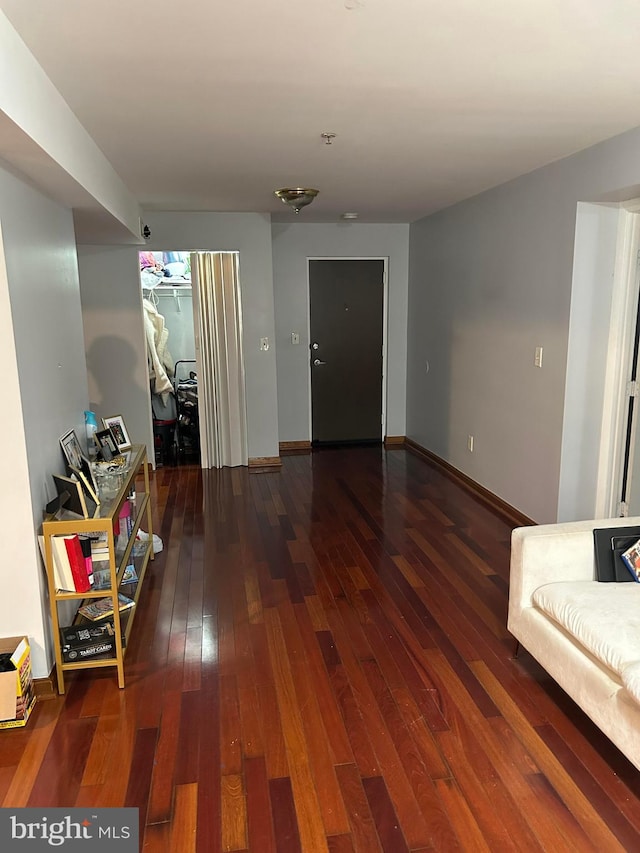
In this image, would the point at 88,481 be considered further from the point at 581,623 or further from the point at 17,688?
the point at 581,623

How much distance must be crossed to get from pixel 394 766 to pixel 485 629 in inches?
41.0

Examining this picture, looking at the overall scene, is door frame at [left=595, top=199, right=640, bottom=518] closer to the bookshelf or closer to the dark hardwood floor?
the dark hardwood floor

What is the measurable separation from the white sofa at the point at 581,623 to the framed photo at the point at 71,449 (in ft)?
6.72

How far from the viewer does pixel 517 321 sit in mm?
4297

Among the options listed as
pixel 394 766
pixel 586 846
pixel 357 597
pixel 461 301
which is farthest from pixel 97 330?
pixel 586 846

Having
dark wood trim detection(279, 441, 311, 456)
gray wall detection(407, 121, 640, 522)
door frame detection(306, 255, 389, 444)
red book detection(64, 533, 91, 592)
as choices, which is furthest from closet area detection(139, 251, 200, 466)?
red book detection(64, 533, 91, 592)

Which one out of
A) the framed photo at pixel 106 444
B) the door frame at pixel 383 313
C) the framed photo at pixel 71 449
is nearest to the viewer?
the framed photo at pixel 71 449

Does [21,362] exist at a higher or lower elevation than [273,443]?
higher

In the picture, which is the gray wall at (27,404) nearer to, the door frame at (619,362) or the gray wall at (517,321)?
the gray wall at (517,321)

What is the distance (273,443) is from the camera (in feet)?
20.0

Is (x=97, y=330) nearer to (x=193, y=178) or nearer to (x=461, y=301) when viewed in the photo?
(x=193, y=178)

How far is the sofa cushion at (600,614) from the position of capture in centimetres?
202

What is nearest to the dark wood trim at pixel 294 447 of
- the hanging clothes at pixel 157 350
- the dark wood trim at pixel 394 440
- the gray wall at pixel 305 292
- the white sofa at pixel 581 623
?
the gray wall at pixel 305 292

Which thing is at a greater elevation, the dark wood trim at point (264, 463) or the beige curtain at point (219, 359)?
the beige curtain at point (219, 359)
